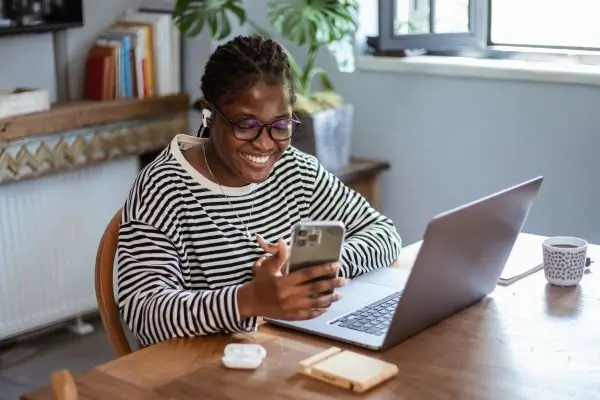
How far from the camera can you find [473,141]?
3.25 metres

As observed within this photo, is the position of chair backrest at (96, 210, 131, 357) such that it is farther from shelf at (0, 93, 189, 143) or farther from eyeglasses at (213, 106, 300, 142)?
shelf at (0, 93, 189, 143)

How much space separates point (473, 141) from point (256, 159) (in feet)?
5.48

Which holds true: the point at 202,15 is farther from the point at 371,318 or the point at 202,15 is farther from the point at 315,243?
the point at 315,243

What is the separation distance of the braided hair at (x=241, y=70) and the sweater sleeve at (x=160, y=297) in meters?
0.27

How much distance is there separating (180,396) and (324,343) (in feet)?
0.92

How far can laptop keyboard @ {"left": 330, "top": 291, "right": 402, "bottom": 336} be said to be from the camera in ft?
5.06

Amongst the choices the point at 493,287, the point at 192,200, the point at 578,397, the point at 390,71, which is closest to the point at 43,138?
the point at 390,71

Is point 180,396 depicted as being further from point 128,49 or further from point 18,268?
point 128,49

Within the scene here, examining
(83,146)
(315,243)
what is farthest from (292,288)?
(83,146)

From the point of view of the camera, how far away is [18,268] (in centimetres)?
319

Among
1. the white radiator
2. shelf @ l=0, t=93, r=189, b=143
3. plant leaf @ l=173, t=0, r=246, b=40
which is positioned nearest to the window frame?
plant leaf @ l=173, t=0, r=246, b=40

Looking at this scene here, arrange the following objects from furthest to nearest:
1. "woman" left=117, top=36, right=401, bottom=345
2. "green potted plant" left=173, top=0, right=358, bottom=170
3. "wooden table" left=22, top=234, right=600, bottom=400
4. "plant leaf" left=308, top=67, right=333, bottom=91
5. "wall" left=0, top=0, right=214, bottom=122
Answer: "plant leaf" left=308, top=67, right=333, bottom=91, "wall" left=0, top=0, right=214, bottom=122, "green potted plant" left=173, top=0, right=358, bottom=170, "woman" left=117, top=36, right=401, bottom=345, "wooden table" left=22, top=234, right=600, bottom=400

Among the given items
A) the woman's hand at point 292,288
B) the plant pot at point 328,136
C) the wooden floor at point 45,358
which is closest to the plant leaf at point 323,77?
the plant pot at point 328,136

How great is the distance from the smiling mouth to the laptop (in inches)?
10.6
